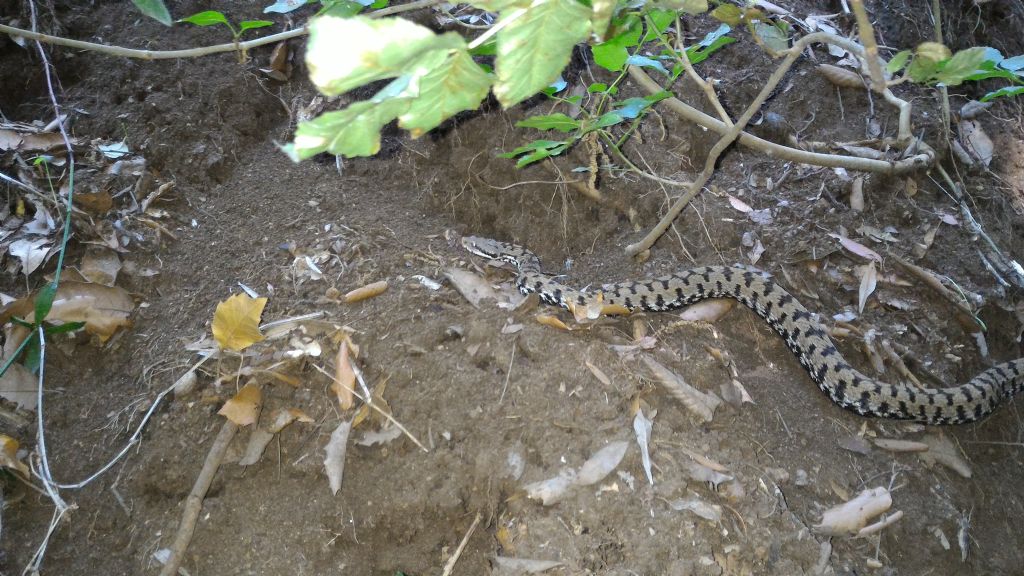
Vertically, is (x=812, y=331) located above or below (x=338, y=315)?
below

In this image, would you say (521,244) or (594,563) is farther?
(521,244)

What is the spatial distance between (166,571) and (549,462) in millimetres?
2053

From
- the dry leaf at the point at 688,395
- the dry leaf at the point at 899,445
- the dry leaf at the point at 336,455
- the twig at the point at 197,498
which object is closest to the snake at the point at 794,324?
the dry leaf at the point at 899,445

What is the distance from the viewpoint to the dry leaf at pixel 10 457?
3600mm

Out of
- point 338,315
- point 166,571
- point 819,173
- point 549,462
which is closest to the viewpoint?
point 166,571

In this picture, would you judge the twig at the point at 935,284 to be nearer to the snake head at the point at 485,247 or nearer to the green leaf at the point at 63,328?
the snake head at the point at 485,247

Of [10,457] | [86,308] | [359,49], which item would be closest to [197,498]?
[10,457]

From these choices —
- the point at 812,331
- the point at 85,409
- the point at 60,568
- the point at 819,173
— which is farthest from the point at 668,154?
the point at 60,568

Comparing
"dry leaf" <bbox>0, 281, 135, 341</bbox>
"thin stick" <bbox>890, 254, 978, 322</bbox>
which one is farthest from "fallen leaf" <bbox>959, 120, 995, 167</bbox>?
"dry leaf" <bbox>0, 281, 135, 341</bbox>

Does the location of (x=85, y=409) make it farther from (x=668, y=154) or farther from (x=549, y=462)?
(x=668, y=154)

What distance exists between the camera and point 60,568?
339 centimetres

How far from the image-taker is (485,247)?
18.5ft

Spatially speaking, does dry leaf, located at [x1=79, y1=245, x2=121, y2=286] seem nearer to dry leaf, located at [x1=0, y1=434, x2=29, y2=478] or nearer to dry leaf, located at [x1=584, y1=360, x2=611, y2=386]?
dry leaf, located at [x1=0, y1=434, x2=29, y2=478]

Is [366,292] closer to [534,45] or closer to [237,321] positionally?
[237,321]
